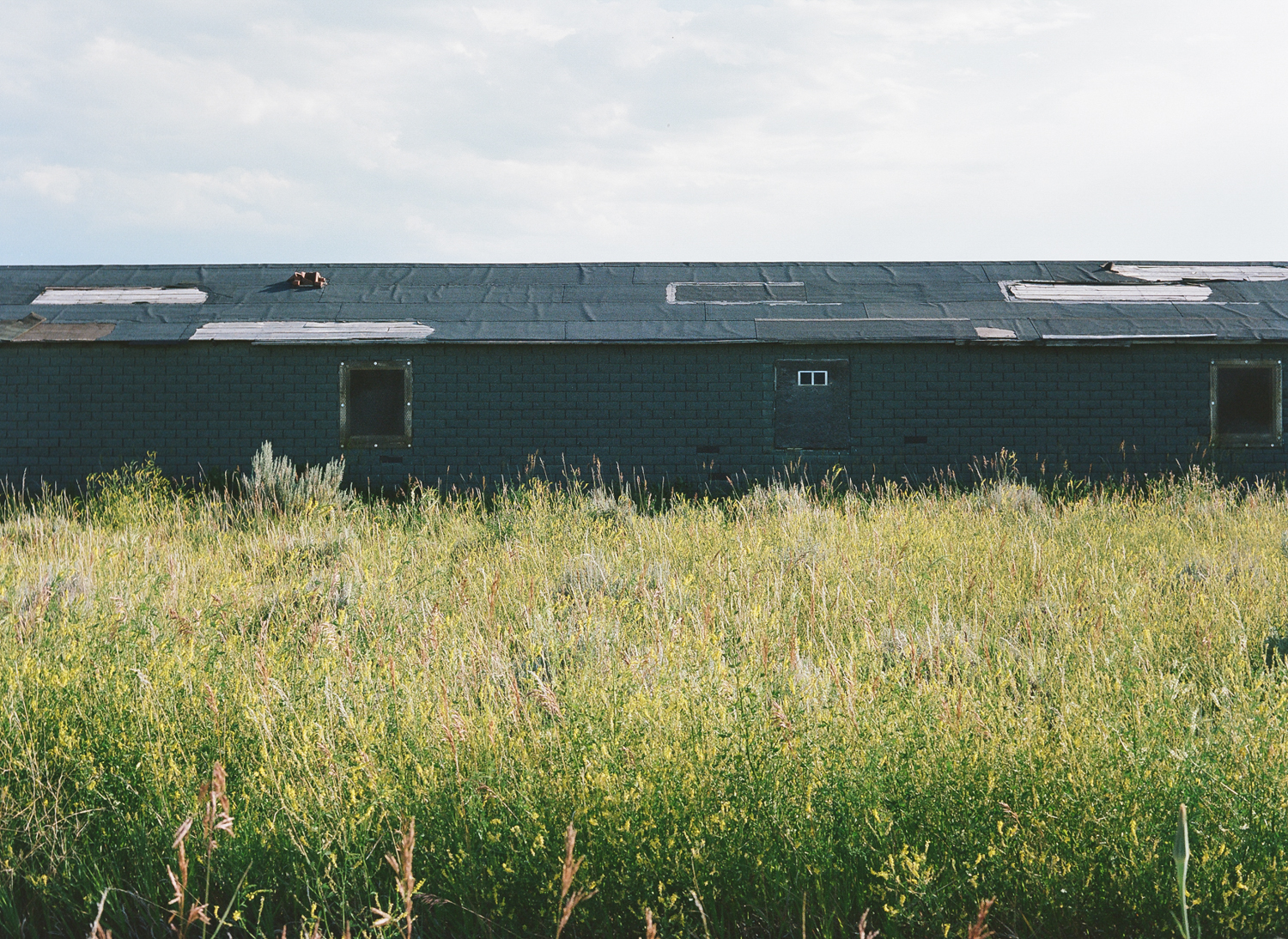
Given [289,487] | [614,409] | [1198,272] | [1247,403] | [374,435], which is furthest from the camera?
[1198,272]

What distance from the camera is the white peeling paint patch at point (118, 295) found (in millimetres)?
14273

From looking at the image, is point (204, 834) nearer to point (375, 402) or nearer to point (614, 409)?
point (614, 409)

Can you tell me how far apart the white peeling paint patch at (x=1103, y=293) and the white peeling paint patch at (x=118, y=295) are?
12543 millimetres

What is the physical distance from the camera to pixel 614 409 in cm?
1306

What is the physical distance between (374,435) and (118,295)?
4.95m

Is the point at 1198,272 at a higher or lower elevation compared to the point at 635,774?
higher

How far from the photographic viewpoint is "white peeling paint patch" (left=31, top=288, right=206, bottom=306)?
14.3 m

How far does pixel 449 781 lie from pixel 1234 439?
1340 cm

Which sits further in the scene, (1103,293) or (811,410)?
(1103,293)

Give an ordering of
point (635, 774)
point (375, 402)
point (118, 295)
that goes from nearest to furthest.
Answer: point (635, 774), point (375, 402), point (118, 295)

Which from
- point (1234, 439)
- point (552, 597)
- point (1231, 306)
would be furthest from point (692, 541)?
point (1231, 306)

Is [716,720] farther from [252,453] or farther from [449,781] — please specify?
[252,453]

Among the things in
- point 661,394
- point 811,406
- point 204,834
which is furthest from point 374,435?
point 204,834

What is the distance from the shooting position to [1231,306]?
13.7 meters
